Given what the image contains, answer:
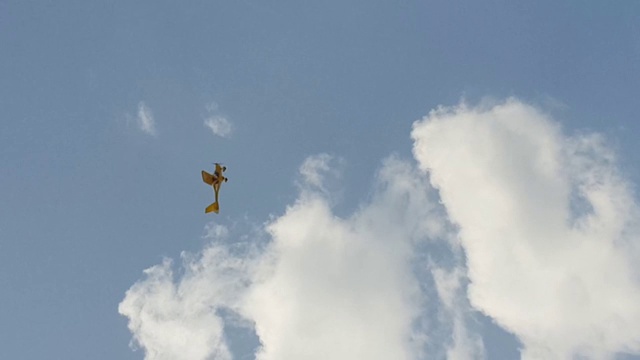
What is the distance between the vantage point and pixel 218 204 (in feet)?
544

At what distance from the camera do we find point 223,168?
16675 centimetres

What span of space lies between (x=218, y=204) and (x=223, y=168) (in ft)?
22.0

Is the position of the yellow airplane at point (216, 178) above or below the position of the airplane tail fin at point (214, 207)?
above

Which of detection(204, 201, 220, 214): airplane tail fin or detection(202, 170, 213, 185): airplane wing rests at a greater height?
detection(202, 170, 213, 185): airplane wing

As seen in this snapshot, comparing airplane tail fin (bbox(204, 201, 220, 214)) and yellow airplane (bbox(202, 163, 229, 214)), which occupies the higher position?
yellow airplane (bbox(202, 163, 229, 214))

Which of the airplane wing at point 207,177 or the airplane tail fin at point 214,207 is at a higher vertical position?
the airplane wing at point 207,177
